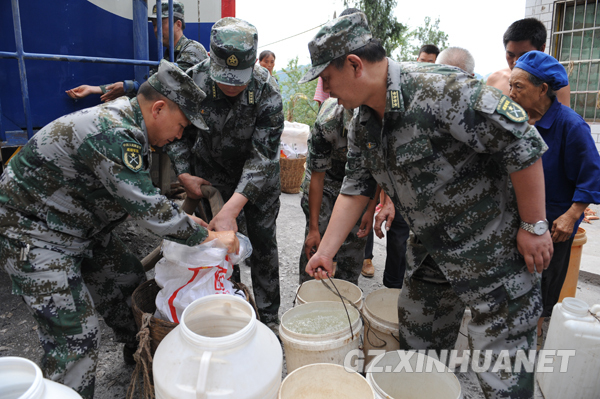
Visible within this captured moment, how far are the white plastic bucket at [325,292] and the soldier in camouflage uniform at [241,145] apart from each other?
42 cm

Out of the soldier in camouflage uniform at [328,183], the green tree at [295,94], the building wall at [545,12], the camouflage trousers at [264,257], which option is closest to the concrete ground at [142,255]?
the camouflage trousers at [264,257]

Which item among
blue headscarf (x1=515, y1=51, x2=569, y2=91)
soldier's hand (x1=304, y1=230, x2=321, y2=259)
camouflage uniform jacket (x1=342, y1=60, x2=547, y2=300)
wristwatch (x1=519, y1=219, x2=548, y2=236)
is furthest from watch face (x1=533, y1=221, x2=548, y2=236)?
soldier's hand (x1=304, y1=230, x2=321, y2=259)

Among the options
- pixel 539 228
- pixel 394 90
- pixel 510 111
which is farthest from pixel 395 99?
pixel 539 228

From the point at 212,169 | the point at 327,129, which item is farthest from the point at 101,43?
the point at 327,129

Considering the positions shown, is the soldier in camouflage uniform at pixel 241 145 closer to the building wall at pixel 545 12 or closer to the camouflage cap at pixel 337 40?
the camouflage cap at pixel 337 40

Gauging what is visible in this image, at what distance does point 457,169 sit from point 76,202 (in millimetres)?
1869

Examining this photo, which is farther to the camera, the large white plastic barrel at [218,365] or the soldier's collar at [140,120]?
the soldier's collar at [140,120]

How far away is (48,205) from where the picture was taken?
1.90m

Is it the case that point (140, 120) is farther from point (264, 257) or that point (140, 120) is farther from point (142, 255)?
point (142, 255)

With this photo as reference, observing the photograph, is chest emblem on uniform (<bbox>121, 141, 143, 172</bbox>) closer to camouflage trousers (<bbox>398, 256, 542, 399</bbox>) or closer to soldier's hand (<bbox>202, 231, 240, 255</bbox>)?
soldier's hand (<bbox>202, 231, 240, 255</bbox>)

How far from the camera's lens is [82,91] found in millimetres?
3502

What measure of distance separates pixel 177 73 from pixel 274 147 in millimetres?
1157

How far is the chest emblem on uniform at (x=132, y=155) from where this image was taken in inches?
70.2

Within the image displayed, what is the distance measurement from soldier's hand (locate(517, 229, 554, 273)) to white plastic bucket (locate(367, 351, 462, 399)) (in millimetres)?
643
